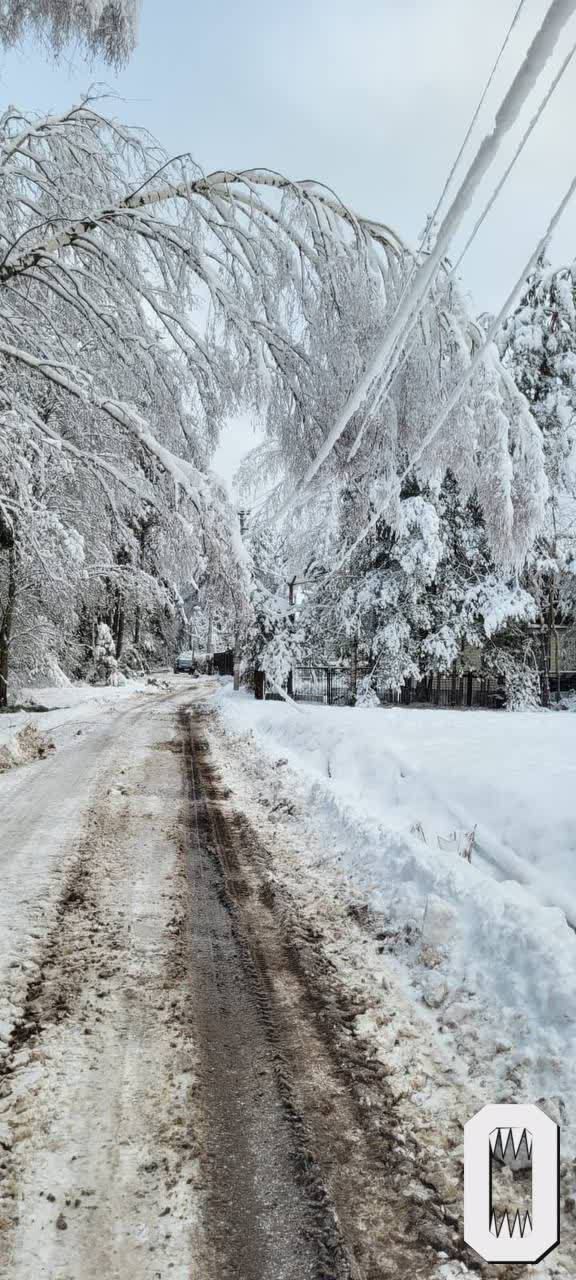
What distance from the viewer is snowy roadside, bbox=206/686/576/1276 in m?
2.43

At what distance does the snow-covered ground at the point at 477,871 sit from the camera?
2.69m

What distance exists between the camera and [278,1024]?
9.55 feet

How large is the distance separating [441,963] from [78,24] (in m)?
6.75

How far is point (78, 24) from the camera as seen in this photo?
15.5 feet

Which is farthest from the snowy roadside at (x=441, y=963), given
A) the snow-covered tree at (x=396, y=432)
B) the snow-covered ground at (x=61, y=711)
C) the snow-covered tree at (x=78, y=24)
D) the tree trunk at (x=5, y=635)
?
the tree trunk at (x=5, y=635)

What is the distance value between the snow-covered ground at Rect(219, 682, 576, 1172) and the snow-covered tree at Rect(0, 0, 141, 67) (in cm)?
642

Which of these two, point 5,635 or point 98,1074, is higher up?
point 5,635

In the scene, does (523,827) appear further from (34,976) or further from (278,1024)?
(34,976)

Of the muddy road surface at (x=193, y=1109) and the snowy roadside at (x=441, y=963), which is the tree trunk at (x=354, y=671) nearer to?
the snowy roadside at (x=441, y=963)

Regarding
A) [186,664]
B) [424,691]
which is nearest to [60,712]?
[424,691]

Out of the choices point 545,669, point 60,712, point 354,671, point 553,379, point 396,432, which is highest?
point 553,379

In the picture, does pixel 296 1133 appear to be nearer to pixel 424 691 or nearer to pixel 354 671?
pixel 354 671

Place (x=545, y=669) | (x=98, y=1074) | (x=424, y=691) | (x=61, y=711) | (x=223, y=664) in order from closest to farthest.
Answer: (x=98, y=1074) < (x=61, y=711) < (x=545, y=669) < (x=424, y=691) < (x=223, y=664)

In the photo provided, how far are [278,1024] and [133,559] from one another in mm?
4328
